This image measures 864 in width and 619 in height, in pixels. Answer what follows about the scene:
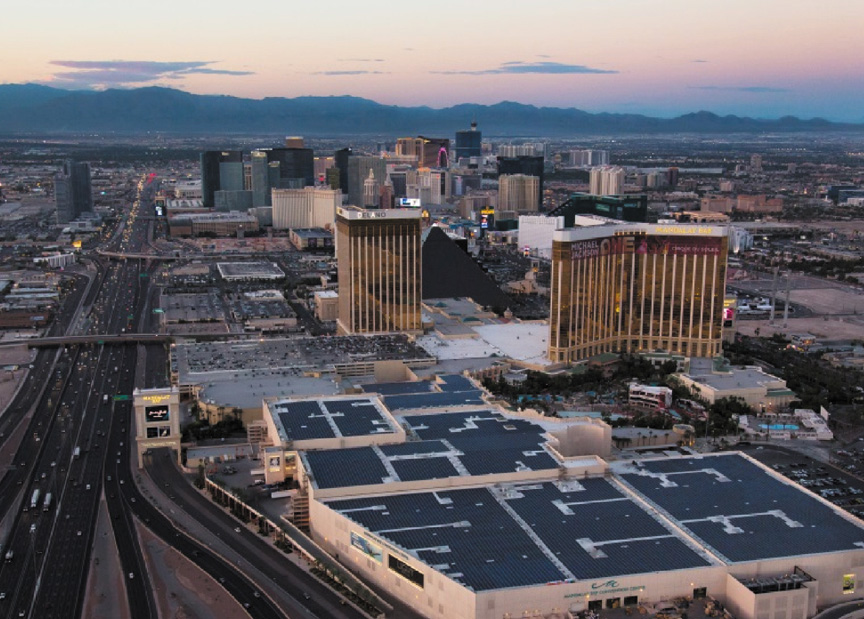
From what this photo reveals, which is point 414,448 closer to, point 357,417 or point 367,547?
point 357,417

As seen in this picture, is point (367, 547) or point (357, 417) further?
point (357, 417)

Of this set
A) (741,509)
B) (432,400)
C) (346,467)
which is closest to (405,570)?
(346,467)

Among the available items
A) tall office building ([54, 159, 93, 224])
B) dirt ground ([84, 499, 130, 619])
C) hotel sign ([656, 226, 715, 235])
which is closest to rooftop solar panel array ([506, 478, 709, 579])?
dirt ground ([84, 499, 130, 619])

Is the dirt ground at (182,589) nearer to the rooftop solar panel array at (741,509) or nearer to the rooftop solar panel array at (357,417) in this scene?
the rooftop solar panel array at (357,417)

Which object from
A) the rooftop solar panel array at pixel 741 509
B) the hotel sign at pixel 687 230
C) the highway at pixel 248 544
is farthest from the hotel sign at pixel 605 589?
the hotel sign at pixel 687 230

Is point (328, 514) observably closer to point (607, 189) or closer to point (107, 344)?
point (107, 344)

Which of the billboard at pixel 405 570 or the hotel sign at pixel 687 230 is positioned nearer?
the billboard at pixel 405 570

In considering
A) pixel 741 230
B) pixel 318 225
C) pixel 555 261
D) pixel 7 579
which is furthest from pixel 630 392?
pixel 318 225
